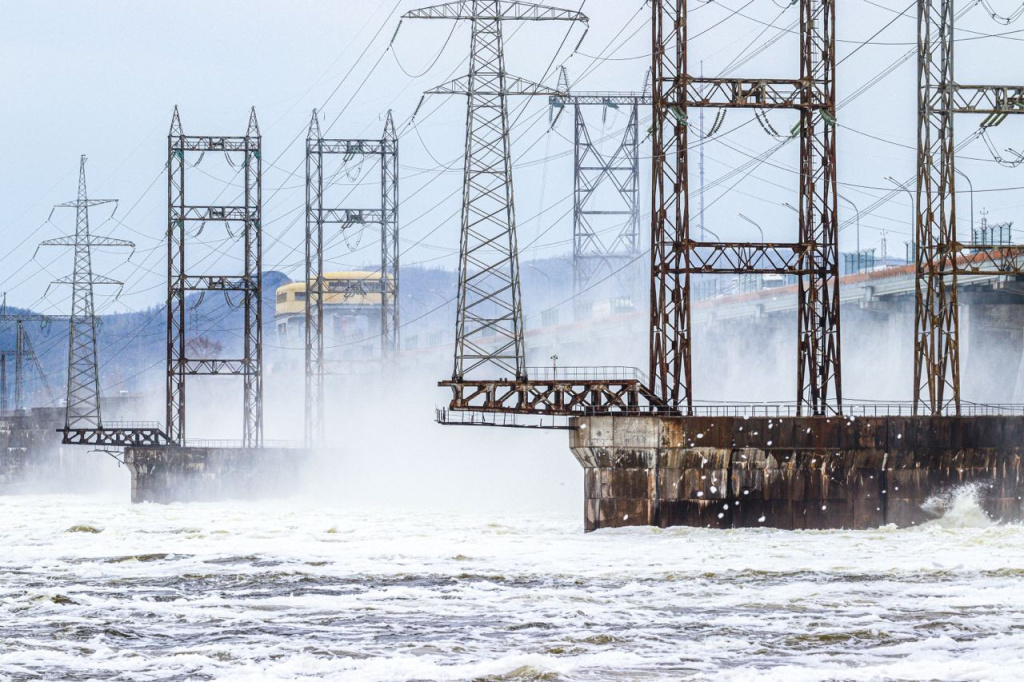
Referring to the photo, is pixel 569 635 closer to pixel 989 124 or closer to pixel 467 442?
pixel 989 124

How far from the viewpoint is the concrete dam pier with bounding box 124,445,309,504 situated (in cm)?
7594

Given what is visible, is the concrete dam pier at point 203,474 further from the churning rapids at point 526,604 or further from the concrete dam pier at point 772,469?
the concrete dam pier at point 772,469

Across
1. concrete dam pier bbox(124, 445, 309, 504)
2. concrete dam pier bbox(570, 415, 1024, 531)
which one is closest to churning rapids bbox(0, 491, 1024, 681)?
concrete dam pier bbox(570, 415, 1024, 531)

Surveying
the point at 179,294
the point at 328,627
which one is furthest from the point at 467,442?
the point at 328,627

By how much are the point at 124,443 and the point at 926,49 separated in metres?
45.7

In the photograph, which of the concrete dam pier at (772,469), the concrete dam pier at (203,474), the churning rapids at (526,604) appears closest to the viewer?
the churning rapids at (526,604)

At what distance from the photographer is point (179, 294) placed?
7812 cm

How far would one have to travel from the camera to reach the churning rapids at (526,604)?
1021 inches

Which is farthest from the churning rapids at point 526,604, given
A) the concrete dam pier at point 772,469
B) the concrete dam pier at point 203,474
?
the concrete dam pier at point 203,474

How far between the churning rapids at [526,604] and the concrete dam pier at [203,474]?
2486 centimetres

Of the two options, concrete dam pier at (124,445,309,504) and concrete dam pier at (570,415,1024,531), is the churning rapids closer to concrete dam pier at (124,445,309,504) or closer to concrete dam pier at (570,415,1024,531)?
concrete dam pier at (570,415,1024,531)

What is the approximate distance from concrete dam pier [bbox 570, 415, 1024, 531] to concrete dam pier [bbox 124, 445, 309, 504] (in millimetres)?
33942

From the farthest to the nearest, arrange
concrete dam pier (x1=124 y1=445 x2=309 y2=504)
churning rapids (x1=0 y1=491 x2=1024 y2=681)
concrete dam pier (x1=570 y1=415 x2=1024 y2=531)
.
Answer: concrete dam pier (x1=124 y1=445 x2=309 y2=504), concrete dam pier (x1=570 y1=415 x2=1024 y2=531), churning rapids (x1=0 y1=491 x2=1024 y2=681)

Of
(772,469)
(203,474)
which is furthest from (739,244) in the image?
(203,474)
